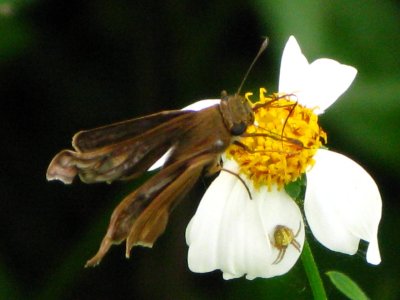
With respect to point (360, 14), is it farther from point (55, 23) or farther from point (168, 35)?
point (55, 23)

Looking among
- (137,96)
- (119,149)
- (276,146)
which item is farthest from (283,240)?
(137,96)

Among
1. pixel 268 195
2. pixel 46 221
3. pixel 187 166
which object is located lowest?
pixel 46 221

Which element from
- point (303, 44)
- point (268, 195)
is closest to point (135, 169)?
point (268, 195)

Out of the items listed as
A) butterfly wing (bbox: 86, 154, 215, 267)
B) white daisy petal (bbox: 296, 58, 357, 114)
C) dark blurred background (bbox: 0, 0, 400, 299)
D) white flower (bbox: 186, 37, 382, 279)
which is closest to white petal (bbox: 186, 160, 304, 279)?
white flower (bbox: 186, 37, 382, 279)

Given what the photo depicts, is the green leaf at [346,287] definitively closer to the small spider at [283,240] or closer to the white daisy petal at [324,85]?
the small spider at [283,240]

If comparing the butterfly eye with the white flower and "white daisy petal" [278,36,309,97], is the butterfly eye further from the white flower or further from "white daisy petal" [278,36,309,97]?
"white daisy petal" [278,36,309,97]

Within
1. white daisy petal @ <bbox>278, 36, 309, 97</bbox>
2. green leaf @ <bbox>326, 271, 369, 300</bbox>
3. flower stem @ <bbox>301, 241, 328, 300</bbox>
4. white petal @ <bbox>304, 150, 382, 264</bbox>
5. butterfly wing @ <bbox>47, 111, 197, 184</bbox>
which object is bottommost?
green leaf @ <bbox>326, 271, 369, 300</bbox>
